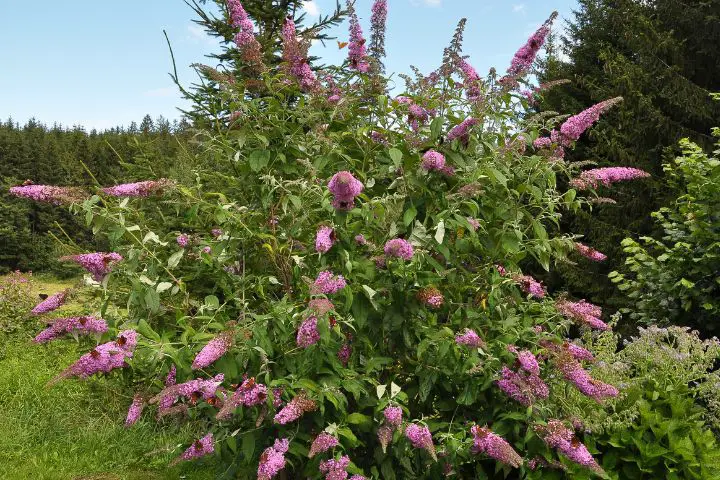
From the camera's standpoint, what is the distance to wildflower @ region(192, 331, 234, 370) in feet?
7.36

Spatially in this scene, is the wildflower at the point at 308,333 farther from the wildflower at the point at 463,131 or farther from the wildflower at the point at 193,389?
the wildflower at the point at 463,131

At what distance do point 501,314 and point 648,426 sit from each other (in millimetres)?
1243

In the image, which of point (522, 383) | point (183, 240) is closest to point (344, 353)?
point (522, 383)

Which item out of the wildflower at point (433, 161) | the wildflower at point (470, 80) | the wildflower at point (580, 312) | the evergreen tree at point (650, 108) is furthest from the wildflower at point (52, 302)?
the evergreen tree at point (650, 108)

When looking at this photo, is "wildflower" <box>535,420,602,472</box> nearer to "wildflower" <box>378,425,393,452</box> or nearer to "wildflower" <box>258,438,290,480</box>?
"wildflower" <box>378,425,393,452</box>

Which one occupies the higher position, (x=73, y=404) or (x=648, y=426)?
(x=648, y=426)

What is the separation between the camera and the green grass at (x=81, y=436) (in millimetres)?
4266

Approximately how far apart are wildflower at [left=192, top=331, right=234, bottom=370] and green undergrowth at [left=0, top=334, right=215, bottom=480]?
1434mm

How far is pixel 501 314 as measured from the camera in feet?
10.4

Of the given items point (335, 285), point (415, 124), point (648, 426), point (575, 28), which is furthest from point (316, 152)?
point (575, 28)

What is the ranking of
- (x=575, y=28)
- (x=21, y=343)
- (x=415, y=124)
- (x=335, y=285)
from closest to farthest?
(x=335, y=285) < (x=415, y=124) < (x=21, y=343) < (x=575, y=28)

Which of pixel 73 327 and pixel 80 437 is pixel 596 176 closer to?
pixel 73 327

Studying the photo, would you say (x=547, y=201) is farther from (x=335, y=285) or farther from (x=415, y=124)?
(x=335, y=285)

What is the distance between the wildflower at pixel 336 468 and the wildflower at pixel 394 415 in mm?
232
